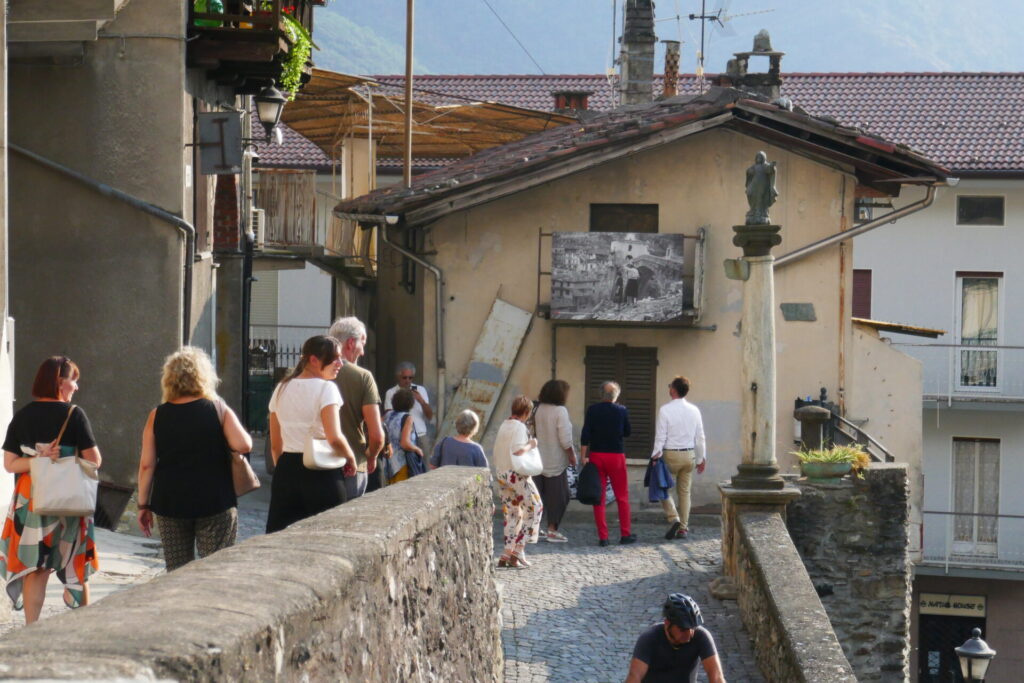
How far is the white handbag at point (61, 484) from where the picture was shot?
779 cm

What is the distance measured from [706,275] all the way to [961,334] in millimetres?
14486

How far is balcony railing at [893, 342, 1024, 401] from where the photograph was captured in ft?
99.2

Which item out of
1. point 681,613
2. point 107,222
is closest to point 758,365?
point 681,613

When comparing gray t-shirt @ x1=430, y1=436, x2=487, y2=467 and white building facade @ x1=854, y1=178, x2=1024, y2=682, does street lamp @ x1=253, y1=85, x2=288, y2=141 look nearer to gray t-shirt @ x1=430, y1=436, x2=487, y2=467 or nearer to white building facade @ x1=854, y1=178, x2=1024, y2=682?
gray t-shirt @ x1=430, y1=436, x2=487, y2=467

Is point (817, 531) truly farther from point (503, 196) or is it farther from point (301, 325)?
point (301, 325)

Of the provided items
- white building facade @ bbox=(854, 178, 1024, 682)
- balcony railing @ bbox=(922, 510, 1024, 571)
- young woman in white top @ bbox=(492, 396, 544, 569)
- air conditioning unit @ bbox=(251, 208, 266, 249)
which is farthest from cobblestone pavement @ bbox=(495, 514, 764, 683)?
white building facade @ bbox=(854, 178, 1024, 682)

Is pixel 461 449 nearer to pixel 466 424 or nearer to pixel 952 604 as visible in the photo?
pixel 466 424

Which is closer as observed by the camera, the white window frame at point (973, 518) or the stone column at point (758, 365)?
the stone column at point (758, 365)

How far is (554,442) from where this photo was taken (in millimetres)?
14195

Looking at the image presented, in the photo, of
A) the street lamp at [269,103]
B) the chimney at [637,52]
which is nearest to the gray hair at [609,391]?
the street lamp at [269,103]

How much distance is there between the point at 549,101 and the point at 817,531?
2417 cm

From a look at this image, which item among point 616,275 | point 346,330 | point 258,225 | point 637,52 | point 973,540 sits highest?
point 637,52

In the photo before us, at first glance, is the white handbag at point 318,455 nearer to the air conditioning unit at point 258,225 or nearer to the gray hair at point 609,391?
A: the gray hair at point 609,391

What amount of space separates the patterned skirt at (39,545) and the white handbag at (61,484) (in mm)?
116
